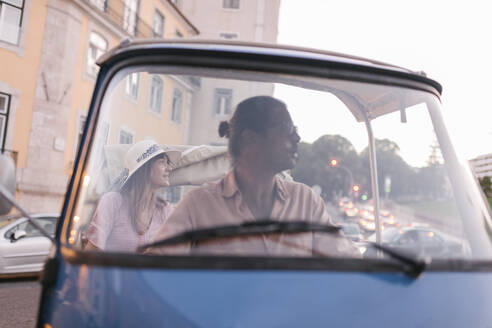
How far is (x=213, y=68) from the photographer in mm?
1798

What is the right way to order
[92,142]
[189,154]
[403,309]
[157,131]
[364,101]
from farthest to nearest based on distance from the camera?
1. [189,154]
2. [157,131]
3. [364,101]
4. [92,142]
5. [403,309]

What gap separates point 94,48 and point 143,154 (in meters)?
18.6

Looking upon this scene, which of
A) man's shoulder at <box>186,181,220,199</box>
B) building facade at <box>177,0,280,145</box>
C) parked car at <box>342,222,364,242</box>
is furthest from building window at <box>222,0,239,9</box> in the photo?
parked car at <box>342,222,364,242</box>

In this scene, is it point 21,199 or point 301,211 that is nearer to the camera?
point 301,211

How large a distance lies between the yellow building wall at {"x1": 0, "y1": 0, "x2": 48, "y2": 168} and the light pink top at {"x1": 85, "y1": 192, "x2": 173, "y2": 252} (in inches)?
617

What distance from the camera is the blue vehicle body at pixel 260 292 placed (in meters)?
1.31

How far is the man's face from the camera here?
1885 millimetres

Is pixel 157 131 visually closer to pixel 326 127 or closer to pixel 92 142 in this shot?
pixel 92 142

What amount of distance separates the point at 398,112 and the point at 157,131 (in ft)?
3.94

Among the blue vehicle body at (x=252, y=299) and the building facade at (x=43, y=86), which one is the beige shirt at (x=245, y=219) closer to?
the blue vehicle body at (x=252, y=299)

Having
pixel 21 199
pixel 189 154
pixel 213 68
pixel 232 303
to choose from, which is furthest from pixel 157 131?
pixel 21 199

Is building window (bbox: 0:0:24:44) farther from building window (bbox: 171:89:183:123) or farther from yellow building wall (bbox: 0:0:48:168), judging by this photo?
building window (bbox: 171:89:183:123)

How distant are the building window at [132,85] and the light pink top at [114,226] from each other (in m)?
0.46

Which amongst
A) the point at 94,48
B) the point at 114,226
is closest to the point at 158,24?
the point at 94,48
